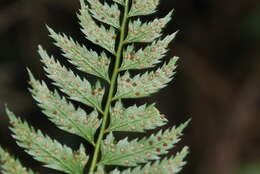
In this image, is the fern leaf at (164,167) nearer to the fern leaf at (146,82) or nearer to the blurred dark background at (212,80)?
the fern leaf at (146,82)

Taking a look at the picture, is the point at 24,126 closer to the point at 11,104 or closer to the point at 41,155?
the point at 41,155

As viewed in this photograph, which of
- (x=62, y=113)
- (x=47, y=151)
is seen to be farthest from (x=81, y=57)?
(x=47, y=151)

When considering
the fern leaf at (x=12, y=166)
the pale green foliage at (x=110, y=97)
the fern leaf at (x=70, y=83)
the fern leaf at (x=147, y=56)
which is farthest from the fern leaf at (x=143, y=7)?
the fern leaf at (x=12, y=166)

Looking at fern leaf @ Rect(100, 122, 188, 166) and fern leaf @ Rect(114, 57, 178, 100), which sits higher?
fern leaf @ Rect(114, 57, 178, 100)

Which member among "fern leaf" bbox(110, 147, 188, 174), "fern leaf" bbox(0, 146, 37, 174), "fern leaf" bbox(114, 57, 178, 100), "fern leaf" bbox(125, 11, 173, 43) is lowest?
"fern leaf" bbox(110, 147, 188, 174)

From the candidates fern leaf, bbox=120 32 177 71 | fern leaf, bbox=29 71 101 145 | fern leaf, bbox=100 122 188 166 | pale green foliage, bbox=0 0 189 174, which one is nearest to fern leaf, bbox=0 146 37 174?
pale green foliage, bbox=0 0 189 174

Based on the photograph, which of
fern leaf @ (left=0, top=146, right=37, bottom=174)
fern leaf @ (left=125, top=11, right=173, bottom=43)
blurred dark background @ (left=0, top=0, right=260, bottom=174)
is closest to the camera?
fern leaf @ (left=0, top=146, right=37, bottom=174)

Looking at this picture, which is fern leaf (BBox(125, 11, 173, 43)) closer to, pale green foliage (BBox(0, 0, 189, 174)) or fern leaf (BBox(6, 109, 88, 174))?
pale green foliage (BBox(0, 0, 189, 174))
